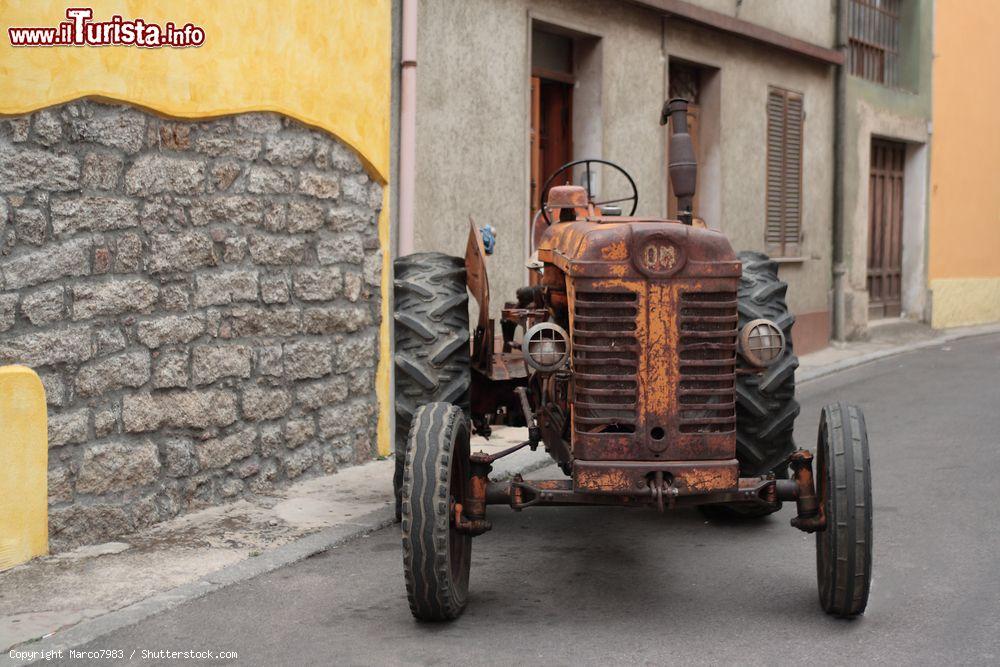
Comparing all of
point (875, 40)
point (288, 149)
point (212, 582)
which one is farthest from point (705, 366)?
point (875, 40)

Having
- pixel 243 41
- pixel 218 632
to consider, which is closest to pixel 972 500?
pixel 218 632

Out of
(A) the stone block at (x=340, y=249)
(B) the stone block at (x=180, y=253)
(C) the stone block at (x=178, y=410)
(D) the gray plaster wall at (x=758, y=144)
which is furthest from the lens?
(D) the gray plaster wall at (x=758, y=144)

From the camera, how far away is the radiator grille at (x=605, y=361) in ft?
15.7

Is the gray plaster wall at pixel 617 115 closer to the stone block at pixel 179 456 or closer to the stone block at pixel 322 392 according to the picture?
the stone block at pixel 322 392

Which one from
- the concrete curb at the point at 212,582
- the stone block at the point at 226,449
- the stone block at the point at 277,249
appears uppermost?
the stone block at the point at 277,249

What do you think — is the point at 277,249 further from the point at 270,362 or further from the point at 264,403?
the point at 264,403

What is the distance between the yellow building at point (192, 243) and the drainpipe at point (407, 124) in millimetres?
275

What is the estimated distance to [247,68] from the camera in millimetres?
6879

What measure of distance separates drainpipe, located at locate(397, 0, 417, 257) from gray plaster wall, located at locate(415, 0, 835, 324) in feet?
1.19

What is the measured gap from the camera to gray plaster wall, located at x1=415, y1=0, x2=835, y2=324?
920cm

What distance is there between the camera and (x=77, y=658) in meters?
4.46

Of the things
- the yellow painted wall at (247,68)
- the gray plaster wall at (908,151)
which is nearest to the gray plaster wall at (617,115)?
the gray plaster wall at (908,151)

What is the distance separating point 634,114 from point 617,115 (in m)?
0.32

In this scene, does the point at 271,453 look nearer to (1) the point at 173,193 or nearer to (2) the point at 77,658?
(1) the point at 173,193
